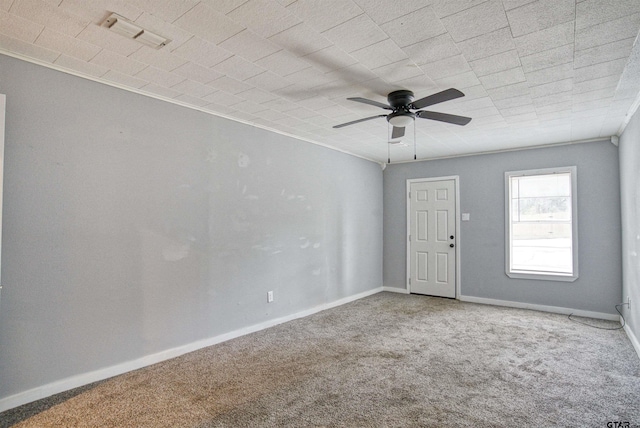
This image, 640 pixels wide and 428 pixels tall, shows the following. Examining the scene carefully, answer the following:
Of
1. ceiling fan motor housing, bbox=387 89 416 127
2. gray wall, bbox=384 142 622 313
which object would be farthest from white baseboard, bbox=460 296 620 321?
ceiling fan motor housing, bbox=387 89 416 127

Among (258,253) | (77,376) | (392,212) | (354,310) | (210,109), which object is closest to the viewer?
(77,376)

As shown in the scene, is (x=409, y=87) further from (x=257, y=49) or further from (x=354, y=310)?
(x=354, y=310)

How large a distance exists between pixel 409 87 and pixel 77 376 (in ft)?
11.6

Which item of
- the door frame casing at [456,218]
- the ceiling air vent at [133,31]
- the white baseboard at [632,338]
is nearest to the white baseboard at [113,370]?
the ceiling air vent at [133,31]

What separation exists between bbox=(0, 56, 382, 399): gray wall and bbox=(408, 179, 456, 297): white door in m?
2.47

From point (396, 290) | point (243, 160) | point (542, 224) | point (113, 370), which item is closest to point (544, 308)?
point (542, 224)

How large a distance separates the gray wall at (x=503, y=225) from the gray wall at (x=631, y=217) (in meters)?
0.26

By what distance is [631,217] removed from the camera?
12.4 feet

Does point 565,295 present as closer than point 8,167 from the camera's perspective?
No

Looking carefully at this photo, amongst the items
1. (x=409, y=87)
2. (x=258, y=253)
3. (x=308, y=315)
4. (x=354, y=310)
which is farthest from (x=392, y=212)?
(x=409, y=87)

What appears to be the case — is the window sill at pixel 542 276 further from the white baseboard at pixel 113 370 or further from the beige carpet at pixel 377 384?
the white baseboard at pixel 113 370

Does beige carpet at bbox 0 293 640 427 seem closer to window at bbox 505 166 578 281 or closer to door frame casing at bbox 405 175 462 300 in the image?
window at bbox 505 166 578 281

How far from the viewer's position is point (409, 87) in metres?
2.97

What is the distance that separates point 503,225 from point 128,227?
5.14 m
